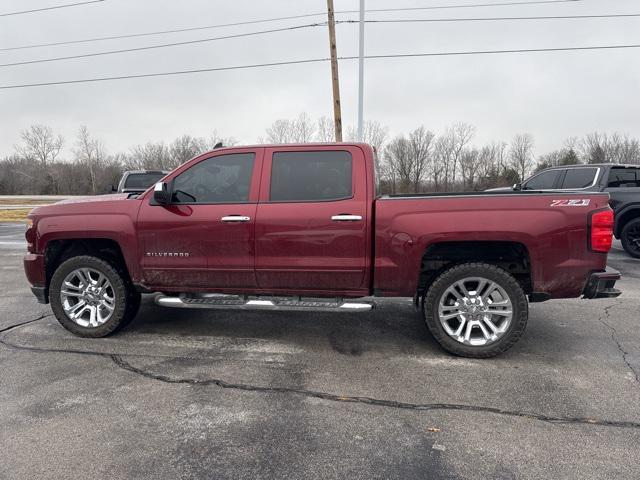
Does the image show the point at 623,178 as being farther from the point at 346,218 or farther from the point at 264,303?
the point at 264,303

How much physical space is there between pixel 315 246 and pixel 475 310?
1.58 m

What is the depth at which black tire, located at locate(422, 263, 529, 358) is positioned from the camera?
399cm

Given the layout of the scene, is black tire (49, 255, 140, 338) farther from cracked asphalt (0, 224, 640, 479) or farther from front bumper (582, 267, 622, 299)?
front bumper (582, 267, 622, 299)

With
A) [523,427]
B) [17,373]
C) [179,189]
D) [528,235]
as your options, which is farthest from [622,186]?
[17,373]

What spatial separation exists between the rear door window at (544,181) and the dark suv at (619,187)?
0.63 feet

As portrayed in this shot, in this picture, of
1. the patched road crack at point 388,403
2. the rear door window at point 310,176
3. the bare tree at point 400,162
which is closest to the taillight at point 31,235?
the patched road crack at point 388,403

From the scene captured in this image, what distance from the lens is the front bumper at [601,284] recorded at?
389 centimetres

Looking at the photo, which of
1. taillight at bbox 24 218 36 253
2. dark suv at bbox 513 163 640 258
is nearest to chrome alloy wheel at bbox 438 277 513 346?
taillight at bbox 24 218 36 253

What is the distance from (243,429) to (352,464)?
78 centimetres

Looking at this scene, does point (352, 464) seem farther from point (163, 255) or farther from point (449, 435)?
point (163, 255)

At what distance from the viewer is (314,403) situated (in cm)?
329

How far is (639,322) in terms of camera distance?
520 cm

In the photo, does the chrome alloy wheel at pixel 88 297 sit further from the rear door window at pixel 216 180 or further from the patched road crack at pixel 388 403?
the rear door window at pixel 216 180

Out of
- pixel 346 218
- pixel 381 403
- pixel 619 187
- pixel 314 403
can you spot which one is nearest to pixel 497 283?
pixel 346 218
